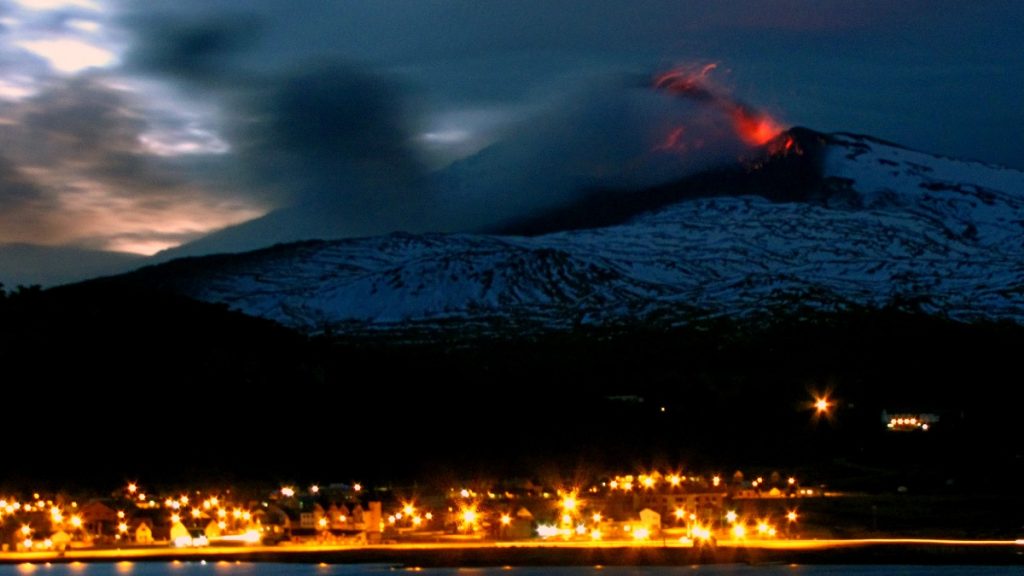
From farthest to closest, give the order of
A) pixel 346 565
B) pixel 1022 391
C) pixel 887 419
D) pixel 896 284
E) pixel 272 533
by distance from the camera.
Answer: pixel 896 284
pixel 1022 391
pixel 887 419
pixel 272 533
pixel 346 565

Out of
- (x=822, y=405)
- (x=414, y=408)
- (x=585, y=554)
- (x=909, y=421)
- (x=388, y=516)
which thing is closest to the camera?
(x=585, y=554)

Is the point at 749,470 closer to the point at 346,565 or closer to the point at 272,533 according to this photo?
the point at 272,533

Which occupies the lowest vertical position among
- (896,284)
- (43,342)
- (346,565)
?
(346,565)

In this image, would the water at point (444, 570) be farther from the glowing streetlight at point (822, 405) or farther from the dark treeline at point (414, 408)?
the glowing streetlight at point (822, 405)

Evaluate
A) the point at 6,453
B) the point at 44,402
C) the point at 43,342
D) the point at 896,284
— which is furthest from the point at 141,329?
the point at 896,284

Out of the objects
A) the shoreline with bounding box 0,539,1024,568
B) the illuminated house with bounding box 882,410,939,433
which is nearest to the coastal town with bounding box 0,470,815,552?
the shoreline with bounding box 0,539,1024,568

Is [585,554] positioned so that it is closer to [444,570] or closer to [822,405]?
[444,570]

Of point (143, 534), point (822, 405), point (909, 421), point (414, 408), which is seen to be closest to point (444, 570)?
point (143, 534)

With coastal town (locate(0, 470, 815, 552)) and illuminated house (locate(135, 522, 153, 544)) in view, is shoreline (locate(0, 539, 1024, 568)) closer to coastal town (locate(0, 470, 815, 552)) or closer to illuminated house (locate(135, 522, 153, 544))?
coastal town (locate(0, 470, 815, 552))

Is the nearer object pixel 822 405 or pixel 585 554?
pixel 585 554
